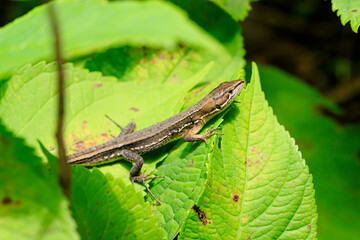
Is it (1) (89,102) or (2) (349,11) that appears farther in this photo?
(1) (89,102)

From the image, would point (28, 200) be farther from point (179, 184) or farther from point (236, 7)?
point (236, 7)

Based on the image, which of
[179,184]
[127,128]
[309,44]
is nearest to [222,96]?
[127,128]

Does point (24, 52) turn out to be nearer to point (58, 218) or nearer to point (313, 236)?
point (58, 218)

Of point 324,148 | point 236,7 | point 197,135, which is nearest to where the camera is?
point 197,135

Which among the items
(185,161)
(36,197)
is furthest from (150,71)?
(36,197)

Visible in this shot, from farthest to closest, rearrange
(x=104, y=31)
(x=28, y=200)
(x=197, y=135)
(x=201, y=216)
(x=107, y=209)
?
(x=197, y=135)
(x=201, y=216)
(x=107, y=209)
(x=28, y=200)
(x=104, y=31)

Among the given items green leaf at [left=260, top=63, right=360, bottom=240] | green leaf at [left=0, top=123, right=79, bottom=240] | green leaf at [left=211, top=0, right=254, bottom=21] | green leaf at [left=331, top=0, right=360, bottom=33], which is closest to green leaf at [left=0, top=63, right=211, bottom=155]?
green leaf at [left=211, top=0, right=254, bottom=21]
